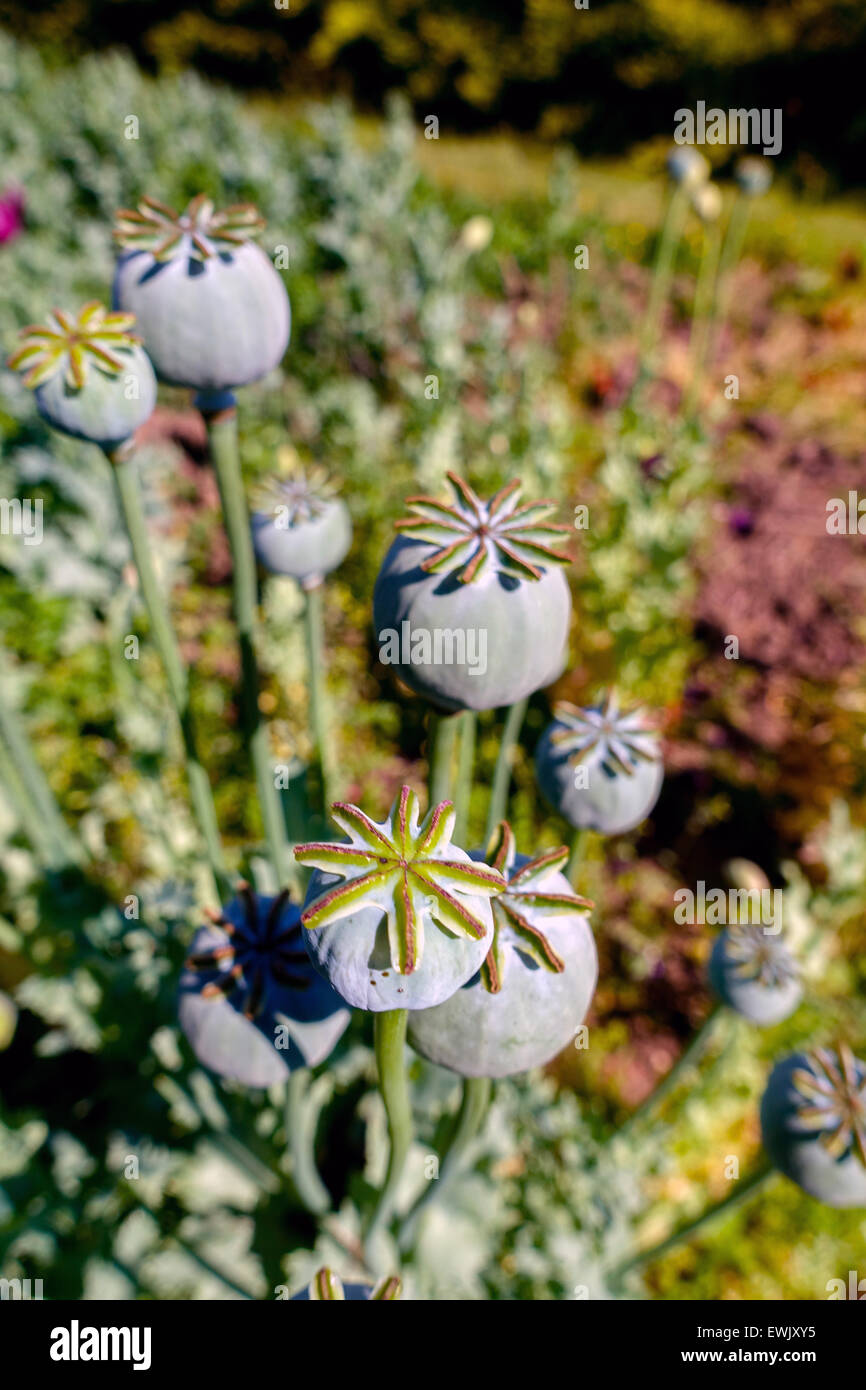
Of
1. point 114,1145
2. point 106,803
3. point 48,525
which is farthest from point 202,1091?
point 48,525

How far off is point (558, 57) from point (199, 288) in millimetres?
Answer: 9007

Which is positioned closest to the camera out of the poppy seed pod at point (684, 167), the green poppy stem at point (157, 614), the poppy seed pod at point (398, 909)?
the poppy seed pod at point (398, 909)

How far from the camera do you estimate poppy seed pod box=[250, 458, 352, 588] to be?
1380mm

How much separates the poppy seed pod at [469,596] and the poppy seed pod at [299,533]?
1.99 feet

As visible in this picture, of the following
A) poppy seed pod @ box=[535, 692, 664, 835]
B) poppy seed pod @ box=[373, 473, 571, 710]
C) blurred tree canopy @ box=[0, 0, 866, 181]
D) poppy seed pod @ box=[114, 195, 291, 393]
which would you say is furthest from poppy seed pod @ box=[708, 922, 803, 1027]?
blurred tree canopy @ box=[0, 0, 866, 181]

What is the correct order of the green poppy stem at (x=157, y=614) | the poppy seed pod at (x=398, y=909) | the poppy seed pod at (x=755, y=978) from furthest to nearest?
the poppy seed pod at (x=755, y=978)
the green poppy stem at (x=157, y=614)
the poppy seed pod at (x=398, y=909)

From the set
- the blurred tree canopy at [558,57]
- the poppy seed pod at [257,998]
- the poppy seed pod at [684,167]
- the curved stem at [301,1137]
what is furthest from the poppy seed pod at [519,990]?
the blurred tree canopy at [558,57]

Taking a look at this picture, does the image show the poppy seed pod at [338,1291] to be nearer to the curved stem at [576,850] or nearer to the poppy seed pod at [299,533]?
the curved stem at [576,850]

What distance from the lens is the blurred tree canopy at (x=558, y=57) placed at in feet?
24.2

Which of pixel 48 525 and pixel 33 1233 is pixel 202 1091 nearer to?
pixel 33 1233

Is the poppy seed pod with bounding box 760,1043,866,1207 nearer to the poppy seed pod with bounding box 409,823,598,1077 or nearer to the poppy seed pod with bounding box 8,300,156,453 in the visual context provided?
the poppy seed pod with bounding box 409,823,598,1077

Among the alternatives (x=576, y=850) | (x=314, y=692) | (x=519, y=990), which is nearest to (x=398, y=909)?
(x=519, y=990)

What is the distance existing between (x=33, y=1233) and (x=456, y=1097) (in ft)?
2.49

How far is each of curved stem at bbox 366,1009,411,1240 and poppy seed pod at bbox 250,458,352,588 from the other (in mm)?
814
